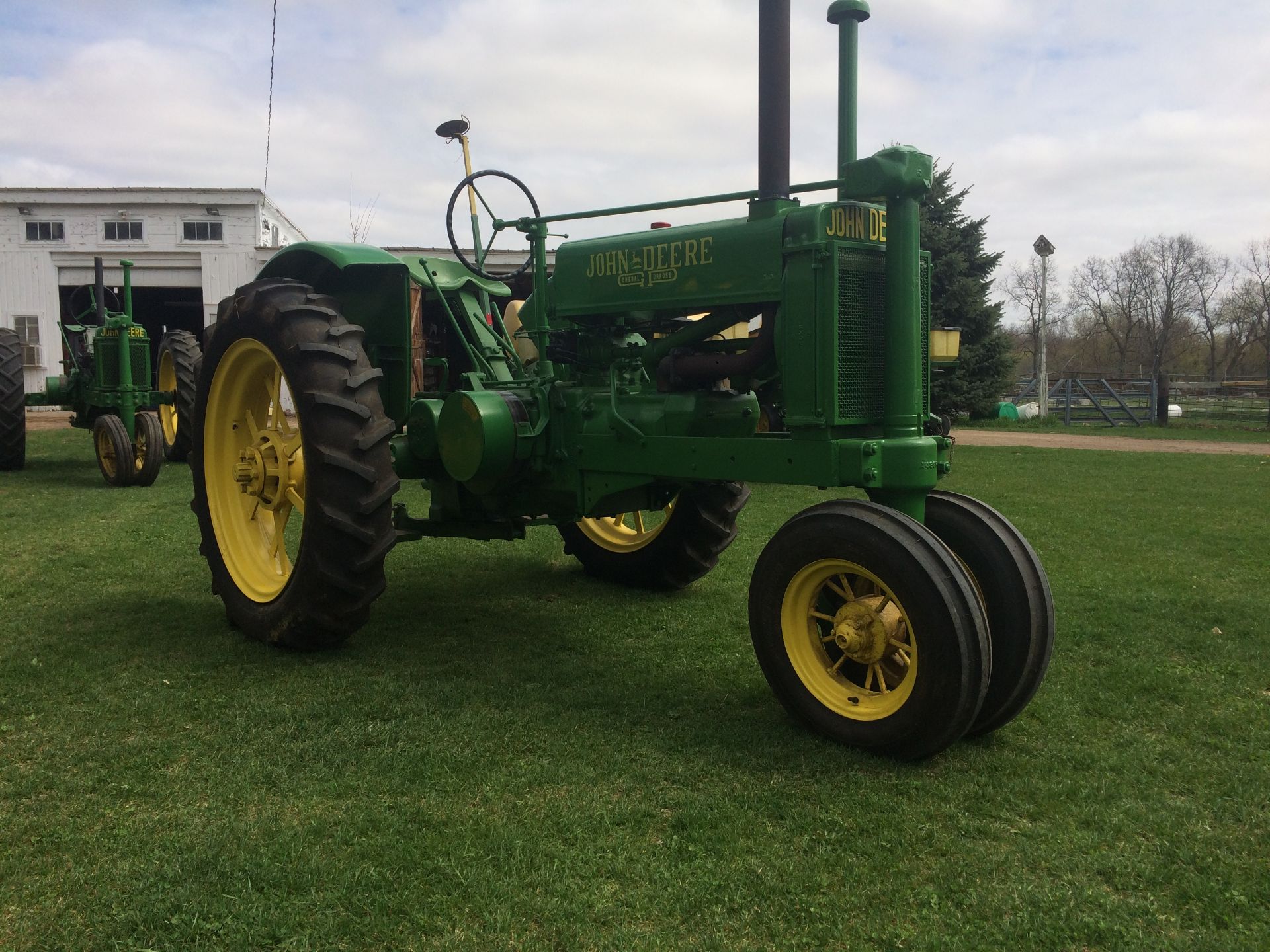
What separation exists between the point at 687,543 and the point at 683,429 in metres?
1.50

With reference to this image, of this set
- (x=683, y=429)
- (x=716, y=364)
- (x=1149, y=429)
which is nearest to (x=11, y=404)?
(x=683, y=429)

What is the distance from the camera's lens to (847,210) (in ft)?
11.0

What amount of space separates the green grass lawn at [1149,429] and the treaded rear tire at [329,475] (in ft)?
58.6

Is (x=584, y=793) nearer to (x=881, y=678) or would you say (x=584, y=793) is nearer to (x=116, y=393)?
(x=881, y=678)

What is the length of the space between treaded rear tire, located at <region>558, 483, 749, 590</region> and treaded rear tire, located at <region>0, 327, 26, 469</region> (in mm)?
8596

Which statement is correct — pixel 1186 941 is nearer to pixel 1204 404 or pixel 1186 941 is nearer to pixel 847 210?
pixel 847 210

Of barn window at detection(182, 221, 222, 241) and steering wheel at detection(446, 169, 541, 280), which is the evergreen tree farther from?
barn window at detection(182, 221, 222, 241)

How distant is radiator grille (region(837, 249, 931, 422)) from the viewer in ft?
11.0

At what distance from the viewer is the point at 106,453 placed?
10297 mm

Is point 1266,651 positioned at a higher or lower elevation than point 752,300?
lower

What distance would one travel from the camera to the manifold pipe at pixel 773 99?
11.5 ft

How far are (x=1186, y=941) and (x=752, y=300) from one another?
2.32 m

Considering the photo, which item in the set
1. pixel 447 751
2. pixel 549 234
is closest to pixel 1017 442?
pixel 549 234

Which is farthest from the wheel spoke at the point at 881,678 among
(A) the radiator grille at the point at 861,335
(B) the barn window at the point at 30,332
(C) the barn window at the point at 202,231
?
(B) the barn window at the point at 30,332
